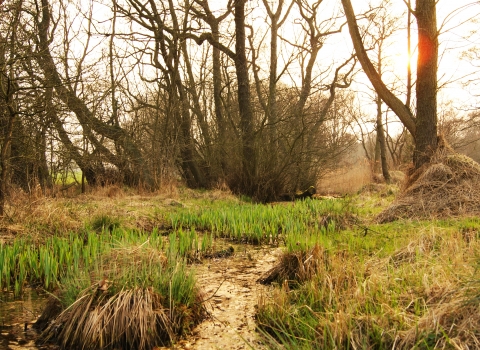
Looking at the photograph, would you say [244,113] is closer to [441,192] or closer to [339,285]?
[441,192]

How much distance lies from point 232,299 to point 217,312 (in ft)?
1.05

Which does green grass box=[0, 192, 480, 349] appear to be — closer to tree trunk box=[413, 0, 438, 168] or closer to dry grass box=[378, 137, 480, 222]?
dry grass box=[378, 137, 480, 222]

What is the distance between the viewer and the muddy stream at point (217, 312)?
119 inches

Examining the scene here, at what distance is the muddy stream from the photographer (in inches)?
119

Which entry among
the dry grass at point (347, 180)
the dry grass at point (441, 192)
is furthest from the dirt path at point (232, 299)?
the dry grass at point (347, 180)

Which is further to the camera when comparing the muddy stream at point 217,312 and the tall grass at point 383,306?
the muddy stream at point 217,312

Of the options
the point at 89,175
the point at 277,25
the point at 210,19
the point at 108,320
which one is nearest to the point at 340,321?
the point at 108,320

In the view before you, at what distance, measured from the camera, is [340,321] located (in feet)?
8.96

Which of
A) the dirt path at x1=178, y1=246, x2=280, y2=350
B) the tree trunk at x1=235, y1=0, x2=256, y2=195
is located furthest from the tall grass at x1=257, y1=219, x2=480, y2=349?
the tree trunk at x1=235, y1=0, x2=256, y2=195

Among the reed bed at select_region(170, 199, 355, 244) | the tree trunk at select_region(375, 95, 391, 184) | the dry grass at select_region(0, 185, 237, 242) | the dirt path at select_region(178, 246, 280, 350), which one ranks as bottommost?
the dirt path at select_region(178, 246, 280, 350)

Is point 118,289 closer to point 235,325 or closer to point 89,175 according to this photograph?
point 235,325

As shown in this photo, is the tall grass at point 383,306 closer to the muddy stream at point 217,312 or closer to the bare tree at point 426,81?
the muddy stream at point 217,312

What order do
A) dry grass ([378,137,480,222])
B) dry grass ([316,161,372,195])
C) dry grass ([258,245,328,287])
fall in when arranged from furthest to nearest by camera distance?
dry grass ([316,161,372,195]), dry grass ([378,137,480,222]), dry grass ([258,245,328,287])

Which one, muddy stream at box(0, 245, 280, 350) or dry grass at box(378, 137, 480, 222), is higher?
dry grass at box(378, 137, 480, 222)
